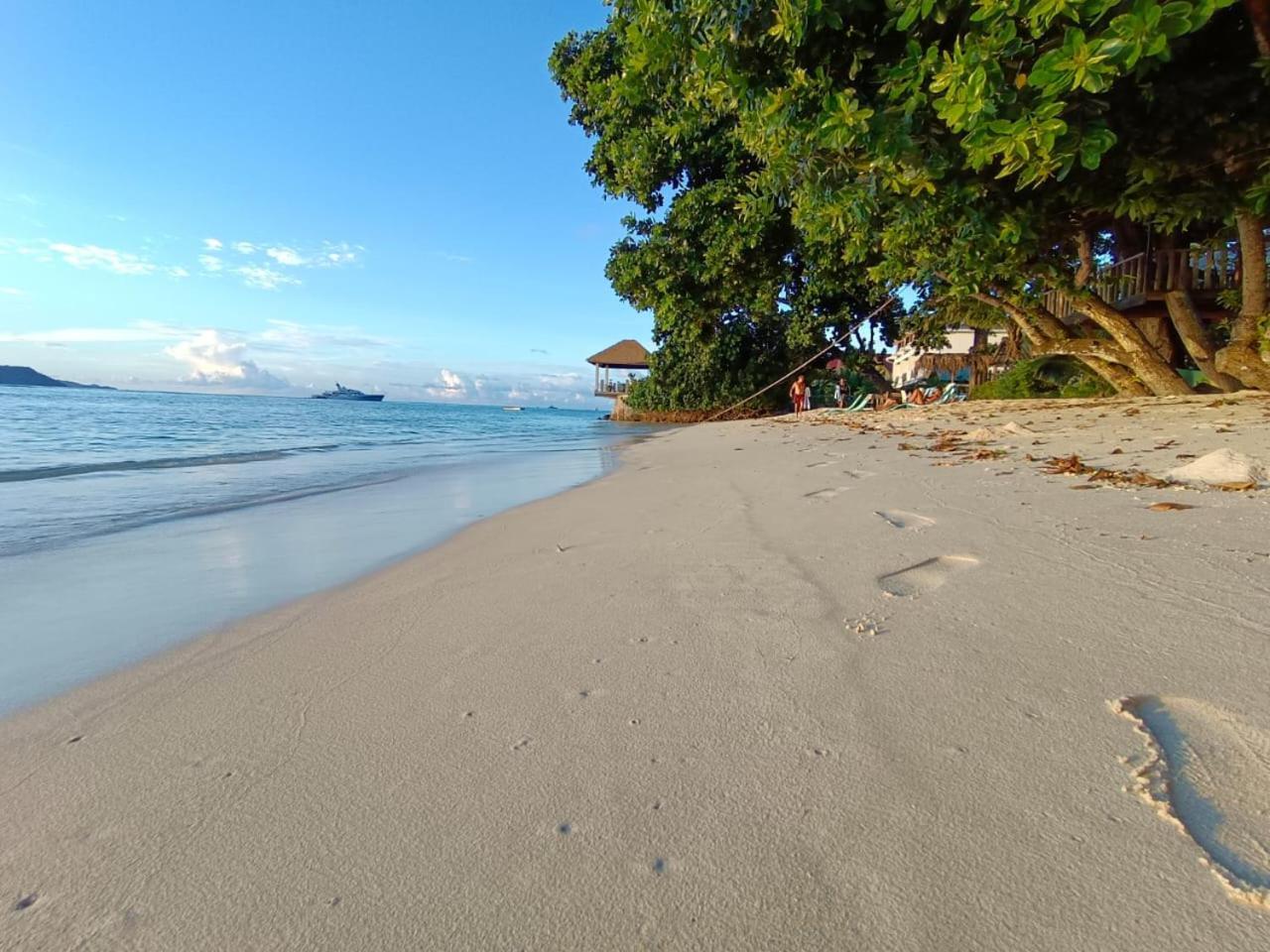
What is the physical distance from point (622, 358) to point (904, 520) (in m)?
36.7

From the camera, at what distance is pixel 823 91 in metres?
3.90

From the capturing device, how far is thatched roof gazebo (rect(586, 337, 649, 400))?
3891cm

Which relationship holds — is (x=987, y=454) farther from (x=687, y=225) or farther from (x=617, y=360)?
(x=617, y=360)

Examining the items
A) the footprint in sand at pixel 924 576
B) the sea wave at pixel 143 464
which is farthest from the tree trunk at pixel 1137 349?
the sea wave at pixel 143 464

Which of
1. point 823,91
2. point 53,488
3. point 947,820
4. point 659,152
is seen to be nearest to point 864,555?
point 947,820

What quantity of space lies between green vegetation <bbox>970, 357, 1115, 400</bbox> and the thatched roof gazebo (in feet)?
82.7

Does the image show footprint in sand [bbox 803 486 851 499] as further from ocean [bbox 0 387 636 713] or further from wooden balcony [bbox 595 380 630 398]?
wooden balcony [bbox 595 380 630 398]

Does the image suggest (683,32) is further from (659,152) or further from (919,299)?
(919,299)

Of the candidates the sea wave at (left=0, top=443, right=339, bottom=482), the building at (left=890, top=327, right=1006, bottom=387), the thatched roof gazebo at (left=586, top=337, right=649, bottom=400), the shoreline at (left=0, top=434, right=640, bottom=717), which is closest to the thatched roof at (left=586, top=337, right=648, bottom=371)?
the thatched roof gazebo at (left=586, top=337, right=649, bottom=400)

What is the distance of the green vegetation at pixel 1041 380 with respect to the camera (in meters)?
13.1

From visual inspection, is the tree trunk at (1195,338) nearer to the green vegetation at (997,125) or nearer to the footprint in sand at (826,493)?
the green vegetation at (997,125)

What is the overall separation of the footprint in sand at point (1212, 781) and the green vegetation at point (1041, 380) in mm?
12967

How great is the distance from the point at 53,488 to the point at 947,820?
8805mm

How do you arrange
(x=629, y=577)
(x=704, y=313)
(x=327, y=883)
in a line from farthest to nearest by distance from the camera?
(x=704, y=313) → (x=629, y=577) → (x=327, y=883)
